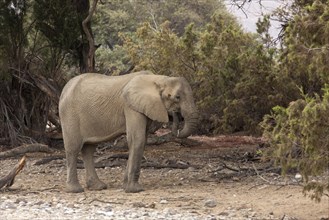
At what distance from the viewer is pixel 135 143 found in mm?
13523

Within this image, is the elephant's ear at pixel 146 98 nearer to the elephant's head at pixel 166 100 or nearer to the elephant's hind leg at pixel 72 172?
the elephant's head at pixel 166 100

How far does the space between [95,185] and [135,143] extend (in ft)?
4.44

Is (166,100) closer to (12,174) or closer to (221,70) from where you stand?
(12,174)

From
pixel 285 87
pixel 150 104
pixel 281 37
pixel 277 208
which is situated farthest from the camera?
pixel 285 87

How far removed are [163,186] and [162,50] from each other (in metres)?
8.99

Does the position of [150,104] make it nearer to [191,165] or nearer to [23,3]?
[191,165]

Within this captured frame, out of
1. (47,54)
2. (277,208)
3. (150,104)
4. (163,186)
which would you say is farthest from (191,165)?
(47,54)

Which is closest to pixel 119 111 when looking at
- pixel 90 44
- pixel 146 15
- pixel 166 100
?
pixel 166 100

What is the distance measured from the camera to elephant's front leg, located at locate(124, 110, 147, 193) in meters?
13.5

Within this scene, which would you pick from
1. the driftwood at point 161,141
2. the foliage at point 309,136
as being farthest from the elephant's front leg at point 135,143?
the driftwood at point 161,141

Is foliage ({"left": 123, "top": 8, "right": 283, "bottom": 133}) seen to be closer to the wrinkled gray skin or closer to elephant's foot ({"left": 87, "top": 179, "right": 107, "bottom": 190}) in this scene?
the wrinkled gray skin

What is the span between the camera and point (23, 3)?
72.0ft

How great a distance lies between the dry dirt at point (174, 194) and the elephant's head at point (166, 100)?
1307 mm

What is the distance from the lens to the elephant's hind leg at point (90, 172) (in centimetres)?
1429
